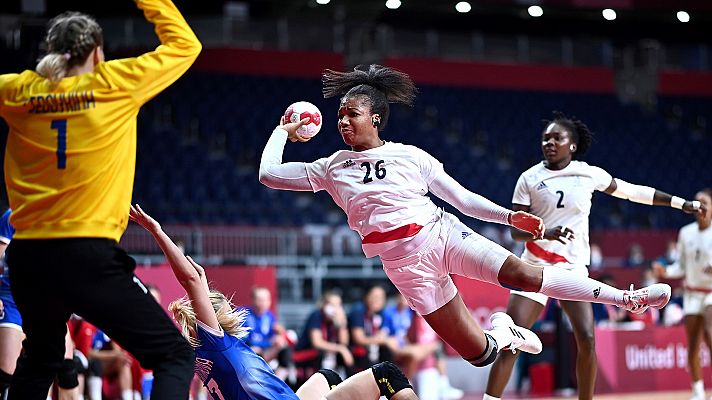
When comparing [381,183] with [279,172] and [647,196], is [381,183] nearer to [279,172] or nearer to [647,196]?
[279,172]

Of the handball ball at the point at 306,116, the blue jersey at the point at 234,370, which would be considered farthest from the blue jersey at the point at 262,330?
the blue jersey at the point at 234,370

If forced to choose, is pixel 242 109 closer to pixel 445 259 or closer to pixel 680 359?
pixel 680 359

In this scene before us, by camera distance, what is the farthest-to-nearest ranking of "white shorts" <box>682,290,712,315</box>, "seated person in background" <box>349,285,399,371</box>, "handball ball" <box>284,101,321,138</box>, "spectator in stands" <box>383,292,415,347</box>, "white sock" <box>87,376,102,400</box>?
"spectator in stands" <box>383,292,415,347</box>
"seated person in background" <box>349,285,399,371</box>
"white shorts" <box>682,290,712,315</box>
"white sock" <box>87,376,102,400</box>
"handball ball" <box>284,101,321,138</box>

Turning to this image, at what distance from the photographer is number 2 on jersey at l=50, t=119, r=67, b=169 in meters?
3.78

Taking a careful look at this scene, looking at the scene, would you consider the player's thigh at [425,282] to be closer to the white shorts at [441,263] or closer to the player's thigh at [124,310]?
the white shorts at [441,263]

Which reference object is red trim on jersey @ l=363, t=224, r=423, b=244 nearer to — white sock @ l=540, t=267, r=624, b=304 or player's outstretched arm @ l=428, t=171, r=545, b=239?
player's outstretched arm @ l=428, t=171, r=545, b=239

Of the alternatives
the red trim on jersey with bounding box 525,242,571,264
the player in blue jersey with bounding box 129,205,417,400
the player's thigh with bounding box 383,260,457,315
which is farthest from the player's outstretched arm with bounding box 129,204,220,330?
the red trim on jersey with bounding box 525,242,571,264

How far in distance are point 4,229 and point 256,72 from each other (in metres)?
15.7

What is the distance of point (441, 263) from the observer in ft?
18.2

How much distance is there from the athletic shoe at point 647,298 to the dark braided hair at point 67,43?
3184 millimetres

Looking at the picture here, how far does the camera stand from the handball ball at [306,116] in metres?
5.79

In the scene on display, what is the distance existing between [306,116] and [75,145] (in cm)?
218

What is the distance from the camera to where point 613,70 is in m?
23.4

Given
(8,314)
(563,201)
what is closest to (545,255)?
(563,201)
